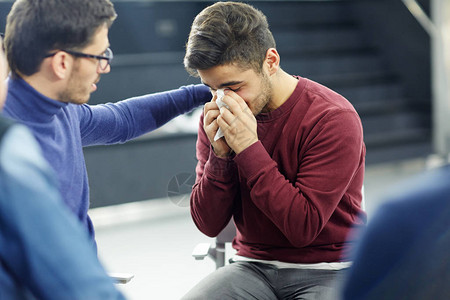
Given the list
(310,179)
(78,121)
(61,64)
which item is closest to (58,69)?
(61,64)

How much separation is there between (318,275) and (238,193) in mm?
365

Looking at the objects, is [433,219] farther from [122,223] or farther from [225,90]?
[122,223]

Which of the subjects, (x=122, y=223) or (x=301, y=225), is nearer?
(x=301, y=225)

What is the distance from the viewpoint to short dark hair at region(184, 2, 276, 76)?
165cm

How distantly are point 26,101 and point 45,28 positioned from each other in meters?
0.18

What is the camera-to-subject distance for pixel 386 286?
0.94m

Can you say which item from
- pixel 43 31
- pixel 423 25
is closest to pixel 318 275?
pixel 43 31

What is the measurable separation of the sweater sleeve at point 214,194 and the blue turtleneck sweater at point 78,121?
219mm

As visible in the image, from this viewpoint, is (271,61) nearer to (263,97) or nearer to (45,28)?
(263,97)

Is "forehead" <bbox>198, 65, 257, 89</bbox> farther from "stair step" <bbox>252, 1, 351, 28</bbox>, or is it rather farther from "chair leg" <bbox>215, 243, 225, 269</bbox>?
"stair step" <bbox>252, 1, 351, 28</bbox>

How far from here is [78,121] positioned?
5.25 feet

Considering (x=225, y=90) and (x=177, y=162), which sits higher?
(x=225, y=90)

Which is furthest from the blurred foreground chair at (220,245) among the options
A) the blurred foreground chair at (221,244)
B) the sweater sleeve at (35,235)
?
the sweater sleeve at (35,235)

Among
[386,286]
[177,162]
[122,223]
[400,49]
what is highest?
[386,286]
